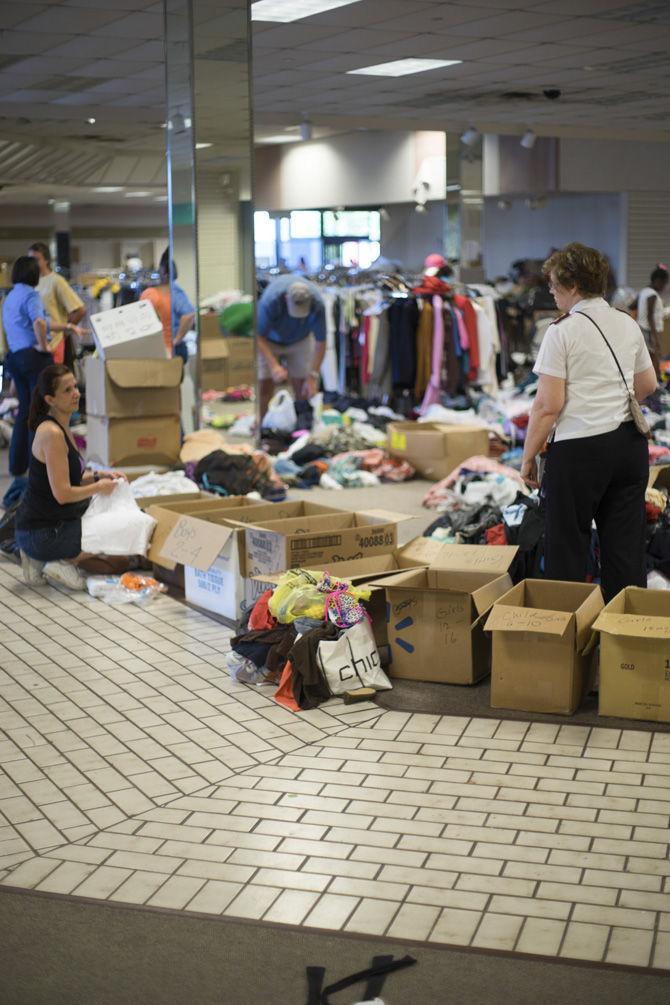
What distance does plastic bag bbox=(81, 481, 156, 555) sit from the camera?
577cm

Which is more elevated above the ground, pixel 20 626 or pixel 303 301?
pixel 303 301

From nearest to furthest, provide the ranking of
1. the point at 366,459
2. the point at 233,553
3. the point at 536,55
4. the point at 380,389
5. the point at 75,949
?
the point at 75,949
the point at 233,553
the point at 366,459
the point at 536,55
the point at 380,389

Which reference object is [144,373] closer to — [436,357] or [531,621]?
A: [531,621]

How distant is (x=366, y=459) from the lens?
30.7 ft

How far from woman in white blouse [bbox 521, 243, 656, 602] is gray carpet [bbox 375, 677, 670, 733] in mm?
563

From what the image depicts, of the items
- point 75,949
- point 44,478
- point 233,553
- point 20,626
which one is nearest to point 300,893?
point 75,949

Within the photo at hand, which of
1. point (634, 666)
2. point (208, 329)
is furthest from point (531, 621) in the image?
point (208, 329)

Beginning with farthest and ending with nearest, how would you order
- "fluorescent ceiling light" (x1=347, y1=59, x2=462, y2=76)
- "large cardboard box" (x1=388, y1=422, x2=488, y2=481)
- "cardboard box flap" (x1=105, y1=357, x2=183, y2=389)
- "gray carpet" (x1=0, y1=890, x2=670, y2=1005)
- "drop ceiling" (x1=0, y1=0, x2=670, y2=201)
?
"fluorescent ceiling light" (x1=347, y1=59, x2=462, y2=76) → "large cardboard box" (x1=388, y1=422, x2=488, y2=481) → "drop ceiling" (x1=0, y1=0, x2=670, y2=201) → "cardboard box flap" (x1=105, y1=357, x2=183, y2=389) → "gray carpet" (x1=0, y1=890, x2=670, y2=1005)

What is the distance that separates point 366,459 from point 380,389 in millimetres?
1914

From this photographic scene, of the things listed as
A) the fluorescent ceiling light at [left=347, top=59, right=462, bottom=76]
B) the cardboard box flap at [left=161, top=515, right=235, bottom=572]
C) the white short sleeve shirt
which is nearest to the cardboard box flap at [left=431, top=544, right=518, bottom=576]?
the white short sleeve shirt

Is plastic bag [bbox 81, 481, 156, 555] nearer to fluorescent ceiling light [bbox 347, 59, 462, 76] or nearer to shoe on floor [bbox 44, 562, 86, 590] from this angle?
shoe on floor [bbox 44, 562, 86, 590]

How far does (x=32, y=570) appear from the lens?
5.99 m

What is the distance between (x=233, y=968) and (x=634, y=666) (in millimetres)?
1877

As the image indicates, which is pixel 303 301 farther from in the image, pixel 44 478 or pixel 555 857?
pixel 555 857
